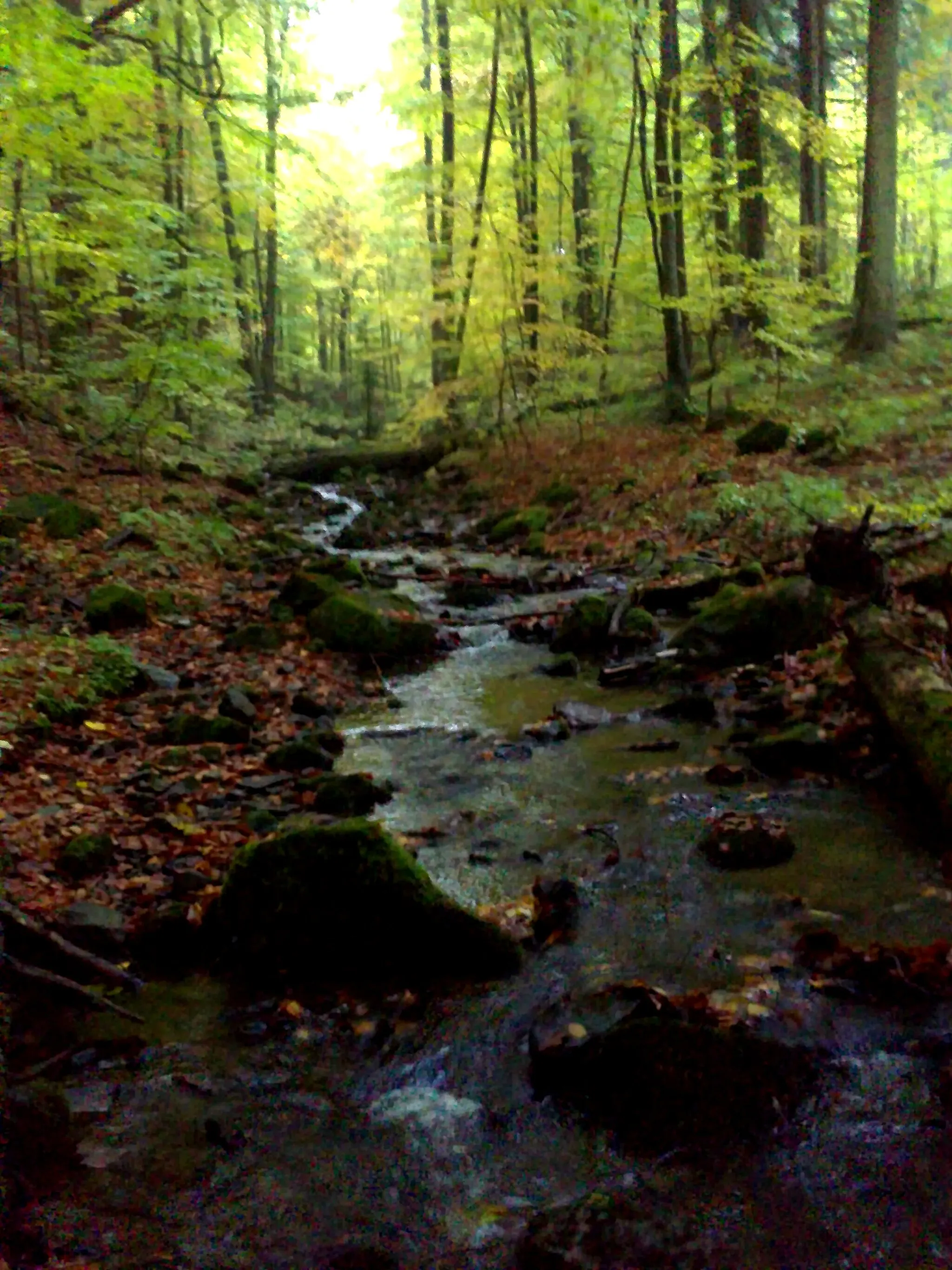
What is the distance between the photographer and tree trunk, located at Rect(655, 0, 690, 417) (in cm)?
1507

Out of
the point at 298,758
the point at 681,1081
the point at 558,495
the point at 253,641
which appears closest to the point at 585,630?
the point at 253,641

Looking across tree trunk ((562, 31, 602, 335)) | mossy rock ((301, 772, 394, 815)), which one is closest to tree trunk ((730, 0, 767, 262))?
tree trunk ((562, 31, 602, 335))

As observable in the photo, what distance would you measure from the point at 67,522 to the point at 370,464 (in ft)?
37.7

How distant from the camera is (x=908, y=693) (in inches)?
214

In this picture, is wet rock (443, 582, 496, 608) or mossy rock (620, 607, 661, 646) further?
wet rock (443, 582, 496, 608)

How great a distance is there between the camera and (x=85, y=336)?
15812 millimetres

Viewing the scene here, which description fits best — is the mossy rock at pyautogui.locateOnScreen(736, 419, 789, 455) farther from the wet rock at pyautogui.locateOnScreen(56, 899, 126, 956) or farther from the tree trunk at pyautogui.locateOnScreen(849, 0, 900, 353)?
the wet rock at pyautogui.locateOnScreen(56, 899, 126, 956)

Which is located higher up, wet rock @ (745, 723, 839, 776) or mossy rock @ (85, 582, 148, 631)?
mossy rock @ (85, 582, 148, 631)

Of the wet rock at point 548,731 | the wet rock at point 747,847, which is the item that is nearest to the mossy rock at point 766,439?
the wet rock at point 548,731

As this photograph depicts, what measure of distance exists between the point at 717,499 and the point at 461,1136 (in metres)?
10.7

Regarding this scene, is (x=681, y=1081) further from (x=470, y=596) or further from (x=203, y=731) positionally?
(x=470, y=596)

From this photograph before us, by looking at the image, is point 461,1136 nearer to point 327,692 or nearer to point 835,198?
point 327,692

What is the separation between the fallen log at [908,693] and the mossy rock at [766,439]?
8458mm

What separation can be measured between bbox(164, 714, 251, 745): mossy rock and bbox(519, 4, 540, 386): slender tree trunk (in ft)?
39.3
